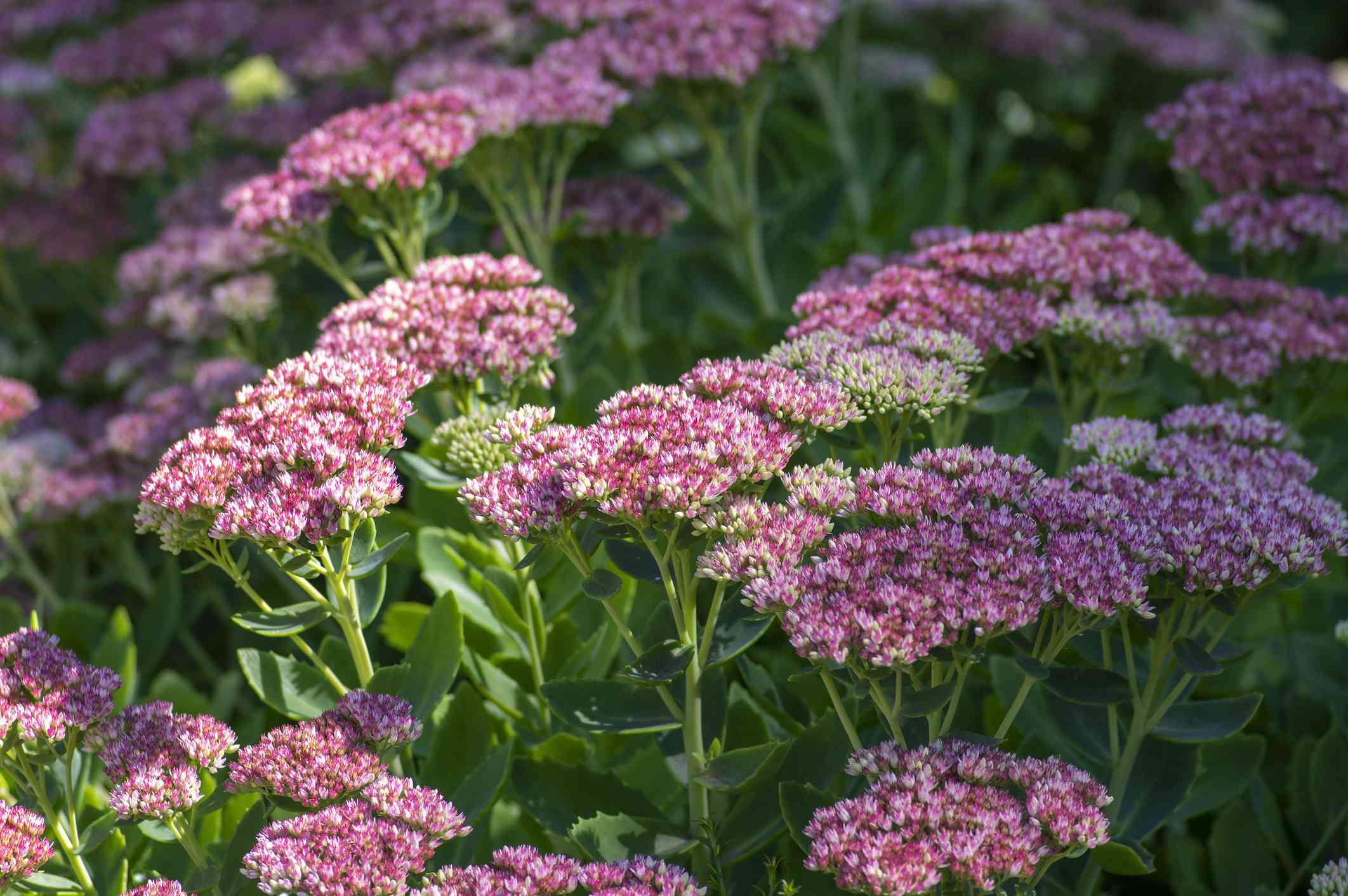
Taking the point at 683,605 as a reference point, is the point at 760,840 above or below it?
below

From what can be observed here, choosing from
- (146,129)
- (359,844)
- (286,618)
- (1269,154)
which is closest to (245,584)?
(286,618)

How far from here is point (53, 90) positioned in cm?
547

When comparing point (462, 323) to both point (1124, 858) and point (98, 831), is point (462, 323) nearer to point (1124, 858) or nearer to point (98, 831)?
point (98, 831)

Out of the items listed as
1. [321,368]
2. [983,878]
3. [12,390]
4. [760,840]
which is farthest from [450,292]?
[12,390]

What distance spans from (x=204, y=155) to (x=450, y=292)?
9.97 ft

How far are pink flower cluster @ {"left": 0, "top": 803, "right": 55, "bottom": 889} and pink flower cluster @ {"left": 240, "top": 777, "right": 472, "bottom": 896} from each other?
34 centimetres

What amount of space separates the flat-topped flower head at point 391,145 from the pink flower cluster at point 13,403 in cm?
116

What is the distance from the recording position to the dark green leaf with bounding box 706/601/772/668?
2084 millimetres

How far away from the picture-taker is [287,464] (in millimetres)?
2070

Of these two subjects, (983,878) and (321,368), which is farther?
(321,368)

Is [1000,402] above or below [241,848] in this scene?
above

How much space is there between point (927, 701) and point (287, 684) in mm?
1192

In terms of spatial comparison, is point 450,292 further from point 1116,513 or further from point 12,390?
point 12,390

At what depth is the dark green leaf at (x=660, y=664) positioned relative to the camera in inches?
77.7
